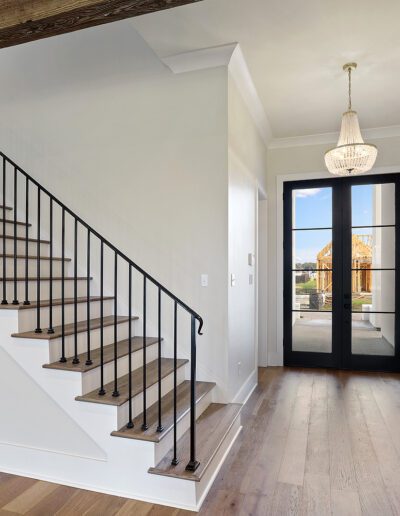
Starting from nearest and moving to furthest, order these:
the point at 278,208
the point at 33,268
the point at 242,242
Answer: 1. the point at 33,268
2. the point at 242,242
3. the point at 278,208

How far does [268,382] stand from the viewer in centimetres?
443

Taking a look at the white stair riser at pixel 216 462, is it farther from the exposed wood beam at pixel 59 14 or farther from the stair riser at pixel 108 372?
the exposed wood beam at pixel 59 14

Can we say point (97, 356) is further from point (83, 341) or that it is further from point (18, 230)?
point (18, 230)

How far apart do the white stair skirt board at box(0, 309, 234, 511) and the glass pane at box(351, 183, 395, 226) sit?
351 cm

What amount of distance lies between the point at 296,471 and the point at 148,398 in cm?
111

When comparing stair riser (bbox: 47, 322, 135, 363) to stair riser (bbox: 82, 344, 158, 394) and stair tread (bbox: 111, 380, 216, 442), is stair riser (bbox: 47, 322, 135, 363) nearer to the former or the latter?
stair riser (bbox: 82, 344, 158, 394)

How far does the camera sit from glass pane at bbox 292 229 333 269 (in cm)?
503

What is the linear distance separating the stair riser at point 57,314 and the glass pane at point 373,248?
3.25m

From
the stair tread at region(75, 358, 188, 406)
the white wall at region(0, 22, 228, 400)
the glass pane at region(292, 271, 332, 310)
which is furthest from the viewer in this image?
the glass pane at region(292, 271, 332, 310)

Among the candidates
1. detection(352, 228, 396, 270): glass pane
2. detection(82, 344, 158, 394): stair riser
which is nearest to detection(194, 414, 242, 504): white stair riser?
detection(82, 344, 158, 394): stair riser

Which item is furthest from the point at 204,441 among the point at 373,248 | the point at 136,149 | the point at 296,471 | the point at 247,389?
the point at 373,248

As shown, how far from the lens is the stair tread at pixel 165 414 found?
2.27 m

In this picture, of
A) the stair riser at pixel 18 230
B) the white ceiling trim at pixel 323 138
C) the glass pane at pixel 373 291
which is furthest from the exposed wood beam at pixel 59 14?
the glass pane at pixel 373 291

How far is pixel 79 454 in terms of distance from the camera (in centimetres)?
243
